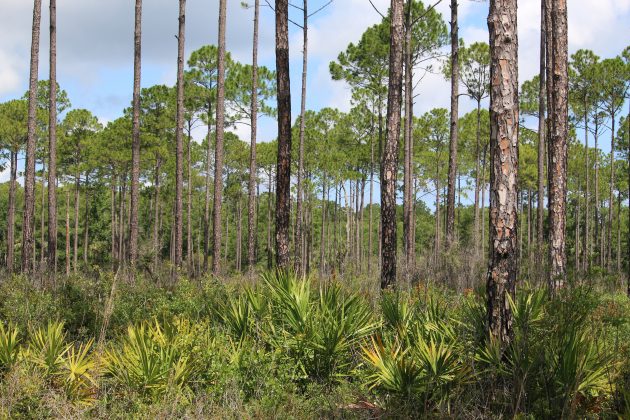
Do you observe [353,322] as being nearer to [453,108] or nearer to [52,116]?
[453,108]

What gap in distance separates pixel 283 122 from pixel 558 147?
5959 mm

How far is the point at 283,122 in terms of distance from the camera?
12414mm

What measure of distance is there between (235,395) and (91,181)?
38586mm

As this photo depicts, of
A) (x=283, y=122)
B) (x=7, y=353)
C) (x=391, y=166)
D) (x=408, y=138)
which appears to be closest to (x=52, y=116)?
(x=283, y=122)

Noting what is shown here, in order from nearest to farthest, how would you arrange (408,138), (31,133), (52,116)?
(31,133) → (52,116) → (408,138)

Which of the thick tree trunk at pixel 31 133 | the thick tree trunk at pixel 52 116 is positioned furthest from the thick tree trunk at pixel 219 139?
the thick tree trunk at pixel 31 133

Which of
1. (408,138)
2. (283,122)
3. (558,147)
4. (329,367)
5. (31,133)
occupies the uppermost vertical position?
(408,138)

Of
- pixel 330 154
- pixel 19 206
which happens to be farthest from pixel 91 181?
pixel 19 206

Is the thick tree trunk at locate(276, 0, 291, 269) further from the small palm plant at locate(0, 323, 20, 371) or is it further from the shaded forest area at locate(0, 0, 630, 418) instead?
the small palm plant at locate(0, 323, 20, 371)

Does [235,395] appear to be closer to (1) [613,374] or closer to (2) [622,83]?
(1) [613,374]

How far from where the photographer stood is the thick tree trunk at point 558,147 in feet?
38.2

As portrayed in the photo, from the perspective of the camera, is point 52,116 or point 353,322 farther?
point 52,116

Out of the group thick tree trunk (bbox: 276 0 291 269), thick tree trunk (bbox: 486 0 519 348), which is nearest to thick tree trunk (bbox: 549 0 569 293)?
thick tree trunk (bbox: 276 0 291 269)

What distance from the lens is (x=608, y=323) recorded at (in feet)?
32.2
